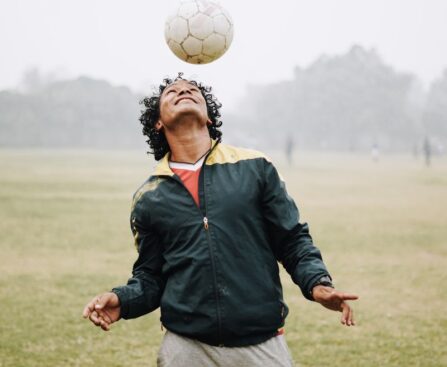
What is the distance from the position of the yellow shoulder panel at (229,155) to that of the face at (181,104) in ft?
0.57

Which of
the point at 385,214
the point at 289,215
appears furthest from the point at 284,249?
the point at 385,214

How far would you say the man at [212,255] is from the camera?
8.70 feet

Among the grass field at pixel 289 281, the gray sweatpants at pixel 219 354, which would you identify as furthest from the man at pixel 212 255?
the grass field at pixel 289 281

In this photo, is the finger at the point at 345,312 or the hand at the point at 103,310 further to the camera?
the hand at the point at 103,310

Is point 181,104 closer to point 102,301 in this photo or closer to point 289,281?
→ point 102,301

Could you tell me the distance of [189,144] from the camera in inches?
116

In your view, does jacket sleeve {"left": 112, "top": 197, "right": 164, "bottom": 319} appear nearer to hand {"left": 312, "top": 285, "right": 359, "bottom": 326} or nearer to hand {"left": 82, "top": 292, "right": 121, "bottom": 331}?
hand {"left": 82, "top": 292, "right": 121, "bottom": 331}

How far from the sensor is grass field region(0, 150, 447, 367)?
5660mm

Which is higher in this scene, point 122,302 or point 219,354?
point 122,302

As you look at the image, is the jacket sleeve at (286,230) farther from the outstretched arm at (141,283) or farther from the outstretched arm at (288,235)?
the outstretched arm at (141,283)

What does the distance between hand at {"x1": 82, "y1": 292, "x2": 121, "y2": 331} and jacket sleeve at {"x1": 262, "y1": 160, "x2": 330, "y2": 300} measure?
74 centimetres

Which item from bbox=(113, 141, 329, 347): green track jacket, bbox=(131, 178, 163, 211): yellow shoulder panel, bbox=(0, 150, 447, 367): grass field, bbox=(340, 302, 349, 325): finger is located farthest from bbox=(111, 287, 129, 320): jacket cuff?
bbox=(0, 150, 447, 367): grass field

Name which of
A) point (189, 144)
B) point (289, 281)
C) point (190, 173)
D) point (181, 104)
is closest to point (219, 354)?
point (190, 173)

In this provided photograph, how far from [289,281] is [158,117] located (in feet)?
18.6
